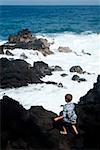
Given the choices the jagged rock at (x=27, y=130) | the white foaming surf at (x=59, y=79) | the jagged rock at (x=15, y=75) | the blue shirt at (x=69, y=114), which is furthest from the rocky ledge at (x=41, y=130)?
the jagged rock at (x=15, y=75)

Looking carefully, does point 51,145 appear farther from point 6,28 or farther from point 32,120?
point 6,28

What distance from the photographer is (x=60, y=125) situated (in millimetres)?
10328

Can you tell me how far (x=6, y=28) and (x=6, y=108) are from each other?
139 ft

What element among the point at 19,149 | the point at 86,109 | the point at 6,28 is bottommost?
the point at 19,149

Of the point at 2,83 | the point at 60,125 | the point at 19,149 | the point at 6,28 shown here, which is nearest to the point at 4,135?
the point at 19,149

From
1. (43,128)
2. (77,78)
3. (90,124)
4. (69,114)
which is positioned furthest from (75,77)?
(43,128)

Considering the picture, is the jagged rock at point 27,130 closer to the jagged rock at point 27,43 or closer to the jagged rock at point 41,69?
the jagged rock at point 41,69

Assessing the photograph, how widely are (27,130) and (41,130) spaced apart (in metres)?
0.30

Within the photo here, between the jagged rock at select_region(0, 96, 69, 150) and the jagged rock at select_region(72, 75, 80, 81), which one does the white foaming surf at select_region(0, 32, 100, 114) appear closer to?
the jagged rock at select_region(72, 75, 80, 81)

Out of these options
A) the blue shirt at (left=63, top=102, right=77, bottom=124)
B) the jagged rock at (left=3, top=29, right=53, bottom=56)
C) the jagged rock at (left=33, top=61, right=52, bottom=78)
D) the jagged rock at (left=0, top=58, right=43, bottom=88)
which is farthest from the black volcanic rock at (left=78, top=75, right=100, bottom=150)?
the jagged rock at (left=3, top=29, right=53, bottom=56)

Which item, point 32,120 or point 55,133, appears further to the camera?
point 32,120

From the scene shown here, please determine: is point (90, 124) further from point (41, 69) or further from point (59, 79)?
point (41, 69)

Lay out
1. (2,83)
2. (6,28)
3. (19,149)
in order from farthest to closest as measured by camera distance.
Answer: (6,28) < (2,83) < (19,149)

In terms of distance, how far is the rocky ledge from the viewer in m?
9.41
